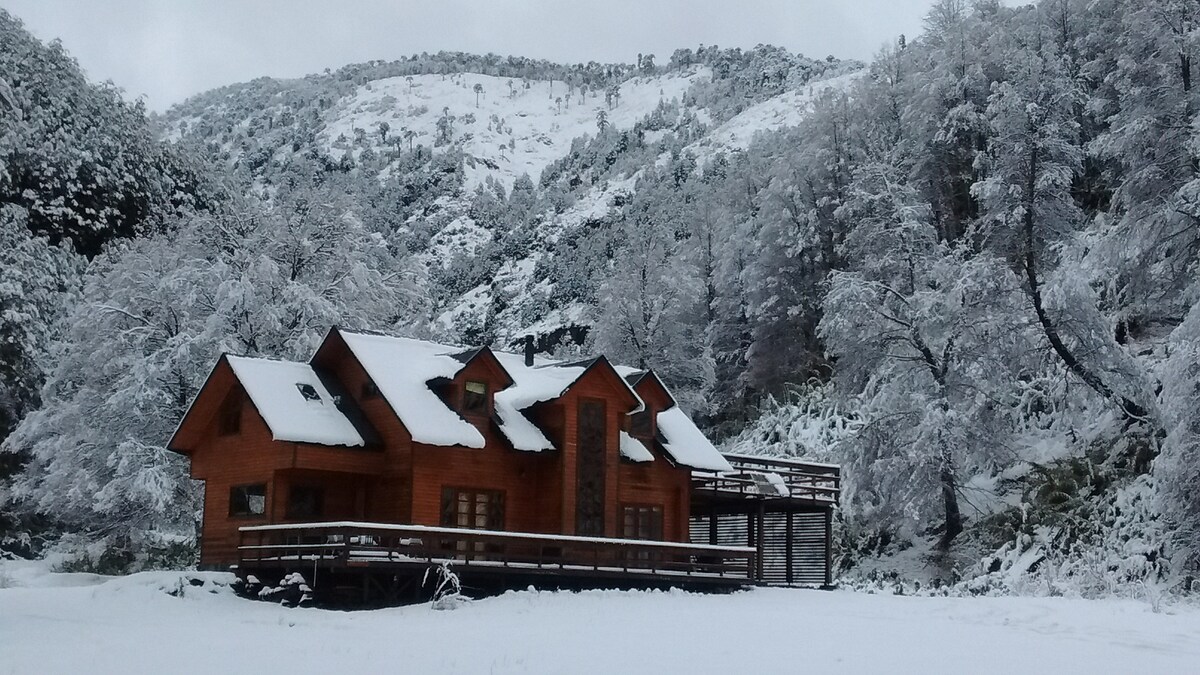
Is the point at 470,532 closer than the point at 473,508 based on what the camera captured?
Yes

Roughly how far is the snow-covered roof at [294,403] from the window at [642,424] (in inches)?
314

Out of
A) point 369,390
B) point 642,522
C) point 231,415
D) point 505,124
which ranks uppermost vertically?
point 505,124

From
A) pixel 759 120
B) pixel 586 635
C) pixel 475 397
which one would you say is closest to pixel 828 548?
pixel 475 397

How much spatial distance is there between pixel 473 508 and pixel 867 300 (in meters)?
15.3

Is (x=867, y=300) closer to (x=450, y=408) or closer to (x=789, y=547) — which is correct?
(x=789, y=547)

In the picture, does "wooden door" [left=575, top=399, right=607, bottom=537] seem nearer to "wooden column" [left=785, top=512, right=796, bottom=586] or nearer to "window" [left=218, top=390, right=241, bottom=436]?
"window" [left=218, top=390, right=241, bottom=436]

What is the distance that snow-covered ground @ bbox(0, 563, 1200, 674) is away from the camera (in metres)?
15.6

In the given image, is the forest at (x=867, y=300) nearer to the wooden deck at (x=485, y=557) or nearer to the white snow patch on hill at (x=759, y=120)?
the wooden deck at (x=485, y=557)

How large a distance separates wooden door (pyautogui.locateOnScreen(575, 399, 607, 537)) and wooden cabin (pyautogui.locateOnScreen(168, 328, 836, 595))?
37mm

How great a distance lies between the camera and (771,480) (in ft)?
117

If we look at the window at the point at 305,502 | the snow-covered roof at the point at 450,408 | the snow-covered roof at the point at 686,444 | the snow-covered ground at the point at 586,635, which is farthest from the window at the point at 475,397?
the snow-covered roof at the point at 686,444

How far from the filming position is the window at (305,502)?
95.5ft

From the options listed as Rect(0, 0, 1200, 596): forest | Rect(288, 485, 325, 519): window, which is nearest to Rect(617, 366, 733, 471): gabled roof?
Rect(0, 0, 1200, 596): forest

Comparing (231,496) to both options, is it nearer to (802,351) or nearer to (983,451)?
(983,451)
